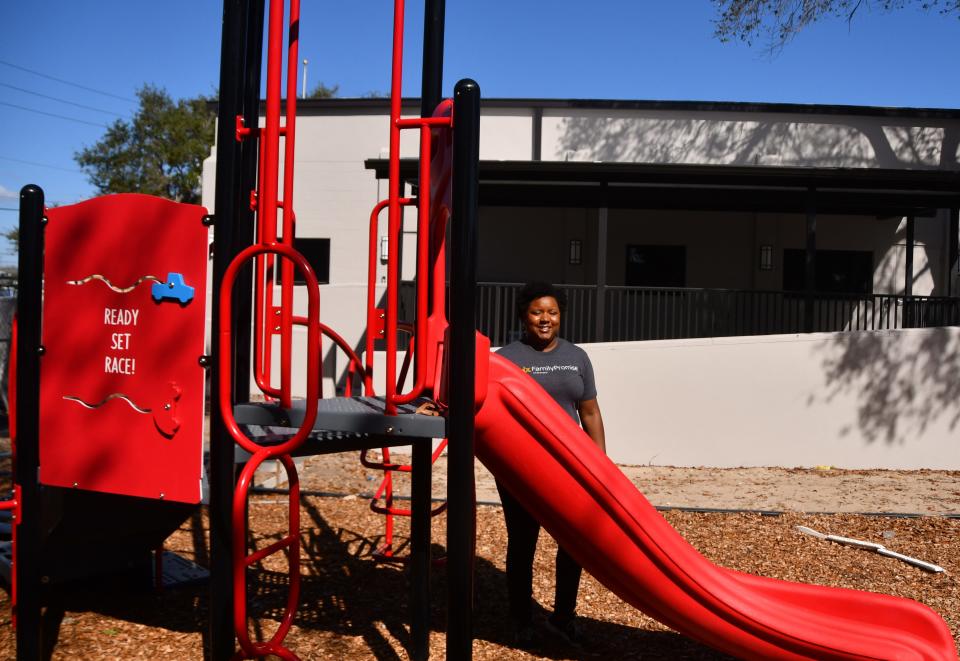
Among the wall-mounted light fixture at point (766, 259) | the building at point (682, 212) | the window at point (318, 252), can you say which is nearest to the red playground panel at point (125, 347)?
the building at point (682, 212)

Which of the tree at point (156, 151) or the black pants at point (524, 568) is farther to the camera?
the tree at point (156, 151)

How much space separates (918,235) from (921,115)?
2.32 metres

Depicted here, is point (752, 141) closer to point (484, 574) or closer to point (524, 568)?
point (484, 574)

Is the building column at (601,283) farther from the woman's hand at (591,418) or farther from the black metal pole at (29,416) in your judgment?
the black metal pole at (29,416)

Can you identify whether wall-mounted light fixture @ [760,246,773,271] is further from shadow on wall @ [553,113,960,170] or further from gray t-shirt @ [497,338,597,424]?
gray t-shirt @ [497,338,597,424]

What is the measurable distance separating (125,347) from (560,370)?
72.9 inches

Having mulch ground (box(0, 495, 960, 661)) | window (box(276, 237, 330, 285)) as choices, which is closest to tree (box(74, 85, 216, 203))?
window (box(276, 237, 330, 285))

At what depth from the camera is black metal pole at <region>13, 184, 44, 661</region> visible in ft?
10.3

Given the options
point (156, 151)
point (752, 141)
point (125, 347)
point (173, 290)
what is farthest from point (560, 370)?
point (156, 151)

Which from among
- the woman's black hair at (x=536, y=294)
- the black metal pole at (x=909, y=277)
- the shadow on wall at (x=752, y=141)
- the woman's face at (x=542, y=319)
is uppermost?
the shadow on wall at (x=752, y=141)

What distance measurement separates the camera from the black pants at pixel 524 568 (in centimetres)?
372

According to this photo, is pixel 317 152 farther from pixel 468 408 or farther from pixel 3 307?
pixel 468 408

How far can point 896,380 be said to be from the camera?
9.52 metres

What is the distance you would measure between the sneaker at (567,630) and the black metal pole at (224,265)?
1675 mm
